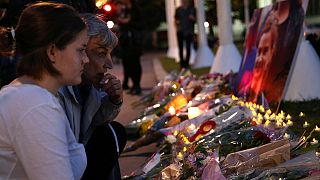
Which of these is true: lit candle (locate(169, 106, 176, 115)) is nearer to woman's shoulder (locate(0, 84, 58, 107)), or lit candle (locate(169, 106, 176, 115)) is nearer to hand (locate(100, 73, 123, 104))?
hand (locate(100, 73, 123, 104))

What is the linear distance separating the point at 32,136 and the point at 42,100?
14 cm

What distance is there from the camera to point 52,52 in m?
2.40

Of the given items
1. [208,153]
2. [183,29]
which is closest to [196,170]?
[208,153]

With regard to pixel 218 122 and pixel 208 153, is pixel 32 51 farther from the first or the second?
pixel 218 122

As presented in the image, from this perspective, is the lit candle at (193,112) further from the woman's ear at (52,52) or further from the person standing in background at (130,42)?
the person standing in background at (130,42)

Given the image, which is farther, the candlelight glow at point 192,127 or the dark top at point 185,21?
the dark top at point 185,21

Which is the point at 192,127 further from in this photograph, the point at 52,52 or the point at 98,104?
the point at 52,52

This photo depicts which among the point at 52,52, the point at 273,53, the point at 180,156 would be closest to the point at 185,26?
the point at 273,53

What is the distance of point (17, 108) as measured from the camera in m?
2.31

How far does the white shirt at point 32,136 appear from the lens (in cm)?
227

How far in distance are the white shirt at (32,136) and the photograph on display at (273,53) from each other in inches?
166

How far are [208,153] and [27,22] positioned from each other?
1.92 m

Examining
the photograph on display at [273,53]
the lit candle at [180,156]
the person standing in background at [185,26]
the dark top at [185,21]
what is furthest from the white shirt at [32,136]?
the dark top at [185,21]

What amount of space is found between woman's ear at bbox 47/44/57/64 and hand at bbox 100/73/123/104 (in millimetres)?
1233
